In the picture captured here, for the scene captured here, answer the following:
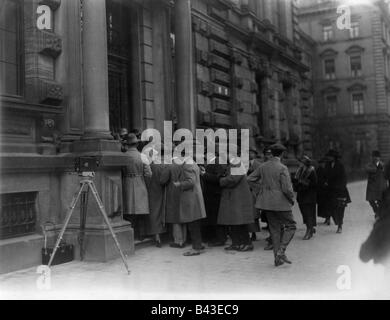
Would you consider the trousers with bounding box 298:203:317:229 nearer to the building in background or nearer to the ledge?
the ledge

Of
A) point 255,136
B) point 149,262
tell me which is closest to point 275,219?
point 149,262

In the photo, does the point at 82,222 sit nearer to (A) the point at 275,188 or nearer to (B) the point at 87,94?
(B) the point at 87,94

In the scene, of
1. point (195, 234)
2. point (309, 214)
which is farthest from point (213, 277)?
point (309, 214)

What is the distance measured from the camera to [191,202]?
8.41 metres

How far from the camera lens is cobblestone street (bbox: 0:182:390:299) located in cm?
538

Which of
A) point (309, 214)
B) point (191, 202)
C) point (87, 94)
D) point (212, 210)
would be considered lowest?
point (309, 214)

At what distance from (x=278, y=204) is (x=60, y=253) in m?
3.49

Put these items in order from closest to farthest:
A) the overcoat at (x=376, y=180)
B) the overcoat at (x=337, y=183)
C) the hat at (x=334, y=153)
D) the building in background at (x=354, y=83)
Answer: the overcoat at (x=337, y=183), the hat at (x=334, y=153), the overcoat at (x=376, y=180), the building in background at (x=354, y=83)

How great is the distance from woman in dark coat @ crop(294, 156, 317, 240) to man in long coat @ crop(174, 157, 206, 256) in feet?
7.90

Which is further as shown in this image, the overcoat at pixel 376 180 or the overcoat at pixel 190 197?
the overcoat at pixel 376 180

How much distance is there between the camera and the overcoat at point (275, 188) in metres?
7.17

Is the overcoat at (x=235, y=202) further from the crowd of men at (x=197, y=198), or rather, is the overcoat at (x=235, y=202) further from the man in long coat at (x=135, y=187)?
the man in long coat at (x=135, y=187)

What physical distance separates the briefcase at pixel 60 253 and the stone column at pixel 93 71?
190 centimetres

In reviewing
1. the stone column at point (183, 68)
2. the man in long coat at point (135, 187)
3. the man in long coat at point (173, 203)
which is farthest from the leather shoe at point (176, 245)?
the stone column at point (183, 68)
